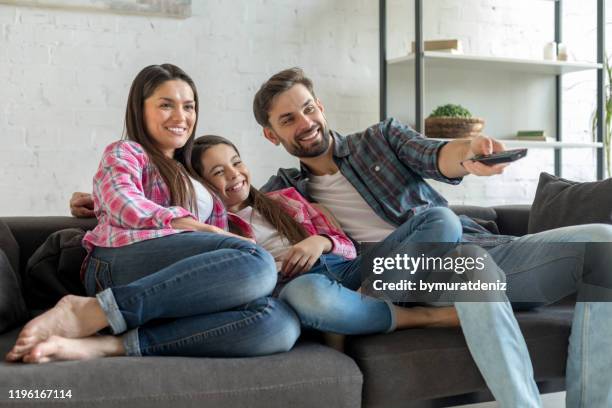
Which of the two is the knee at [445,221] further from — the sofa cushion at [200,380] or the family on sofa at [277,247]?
the sofa cushion at [200,380]

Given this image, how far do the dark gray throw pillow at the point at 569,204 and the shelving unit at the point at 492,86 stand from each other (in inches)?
36.1

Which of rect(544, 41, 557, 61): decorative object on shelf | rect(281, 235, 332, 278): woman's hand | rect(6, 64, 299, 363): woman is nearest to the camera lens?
rect(6, 64, 299, 363): woman

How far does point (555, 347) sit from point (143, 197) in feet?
3.44

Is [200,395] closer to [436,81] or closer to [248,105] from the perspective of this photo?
[248,105]

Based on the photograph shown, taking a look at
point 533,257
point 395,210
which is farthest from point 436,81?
point 533,257

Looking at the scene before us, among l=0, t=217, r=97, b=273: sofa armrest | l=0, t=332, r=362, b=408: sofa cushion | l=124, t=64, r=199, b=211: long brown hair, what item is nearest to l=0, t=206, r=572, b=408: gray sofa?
l=0, t=332, r=362, b=408: sofa cushion

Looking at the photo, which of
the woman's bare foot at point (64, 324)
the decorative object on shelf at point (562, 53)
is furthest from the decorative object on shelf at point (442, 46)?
the woman's bare foot at point (64, 324)

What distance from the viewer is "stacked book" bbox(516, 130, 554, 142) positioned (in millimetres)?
3510

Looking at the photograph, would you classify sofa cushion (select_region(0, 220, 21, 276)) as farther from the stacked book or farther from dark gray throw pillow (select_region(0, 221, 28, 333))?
the stacked book

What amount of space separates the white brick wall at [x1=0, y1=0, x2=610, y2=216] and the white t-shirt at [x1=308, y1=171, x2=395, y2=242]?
1.07m

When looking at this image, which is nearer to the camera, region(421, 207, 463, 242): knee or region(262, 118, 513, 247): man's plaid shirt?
region(421, 207, 463, 242): knee

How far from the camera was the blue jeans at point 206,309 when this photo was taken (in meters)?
1.51

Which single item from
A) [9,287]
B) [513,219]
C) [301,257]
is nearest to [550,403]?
[513,219]

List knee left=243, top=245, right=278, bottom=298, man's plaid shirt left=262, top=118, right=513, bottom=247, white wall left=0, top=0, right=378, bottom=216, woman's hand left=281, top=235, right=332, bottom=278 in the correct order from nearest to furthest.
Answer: knee left=243, top=245, right=278, bottom=298, woman's hand left=281, top=235, right=332, bottom=278, man's plaid shirt left=262, top=118, right=513, bottom=247, white wall left=0, top=0, right=378, bottom=216
